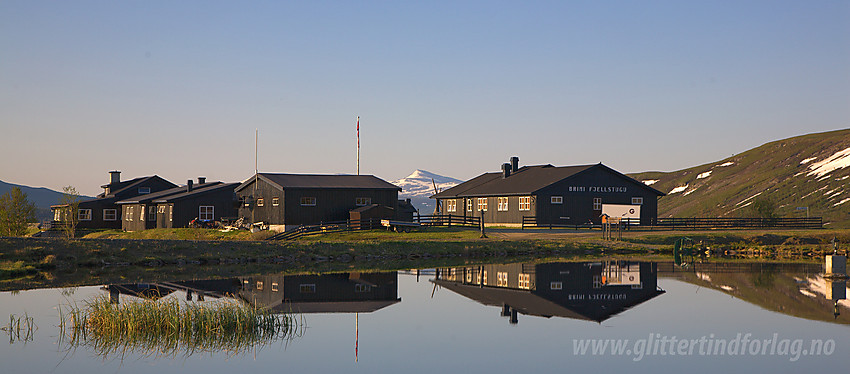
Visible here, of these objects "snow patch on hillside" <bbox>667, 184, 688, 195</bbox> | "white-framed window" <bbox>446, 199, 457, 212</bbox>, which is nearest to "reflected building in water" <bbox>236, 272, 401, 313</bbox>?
"white-framed window" <bbox>446, 199, 457, 212</bbox>

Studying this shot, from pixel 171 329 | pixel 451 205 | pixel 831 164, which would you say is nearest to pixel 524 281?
pixel 171 329

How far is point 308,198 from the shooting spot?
57938mm

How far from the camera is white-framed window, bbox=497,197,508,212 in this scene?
6581cm

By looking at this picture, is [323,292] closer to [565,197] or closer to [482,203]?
[565,197]

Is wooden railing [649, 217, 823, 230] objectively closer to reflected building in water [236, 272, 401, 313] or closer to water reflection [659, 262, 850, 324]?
water reflection [659, 262, 850, 324]

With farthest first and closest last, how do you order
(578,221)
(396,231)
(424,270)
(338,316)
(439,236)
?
(578,221), (396,231), (439,236), (424,270), (338,316)

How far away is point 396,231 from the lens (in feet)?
179

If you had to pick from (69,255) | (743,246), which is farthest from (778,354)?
(743,246)

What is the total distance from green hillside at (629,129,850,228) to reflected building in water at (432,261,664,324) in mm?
96797

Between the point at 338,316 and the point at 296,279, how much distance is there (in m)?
9.77

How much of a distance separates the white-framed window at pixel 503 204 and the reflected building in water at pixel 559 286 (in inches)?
1087

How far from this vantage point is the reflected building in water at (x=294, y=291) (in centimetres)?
2198

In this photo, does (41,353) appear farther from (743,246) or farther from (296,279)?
(743,246)

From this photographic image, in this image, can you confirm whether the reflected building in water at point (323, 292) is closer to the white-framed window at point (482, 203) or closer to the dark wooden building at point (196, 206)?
the dark wooden building at point (196, 206)
